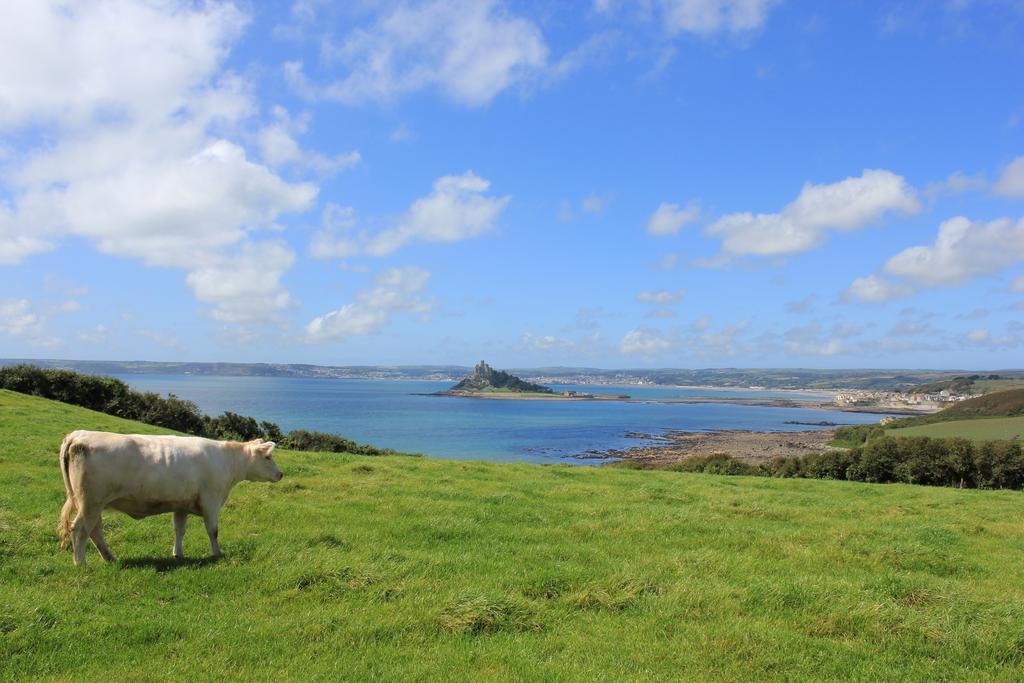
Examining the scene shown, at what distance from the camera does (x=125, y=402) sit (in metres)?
42.3

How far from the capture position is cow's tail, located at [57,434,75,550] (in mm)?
8297

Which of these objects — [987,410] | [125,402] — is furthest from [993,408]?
[125,402]

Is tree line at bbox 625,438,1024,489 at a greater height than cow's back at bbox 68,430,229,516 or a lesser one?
lesser

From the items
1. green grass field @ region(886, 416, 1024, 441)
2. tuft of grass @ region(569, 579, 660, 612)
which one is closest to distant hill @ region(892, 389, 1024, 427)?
green grass field @ region(886, 416, 1024, 441)

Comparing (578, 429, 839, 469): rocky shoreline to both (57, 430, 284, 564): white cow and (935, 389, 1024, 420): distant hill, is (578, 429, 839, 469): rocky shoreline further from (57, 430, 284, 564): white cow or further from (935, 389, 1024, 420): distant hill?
(57, 430, 284, 564): white cow

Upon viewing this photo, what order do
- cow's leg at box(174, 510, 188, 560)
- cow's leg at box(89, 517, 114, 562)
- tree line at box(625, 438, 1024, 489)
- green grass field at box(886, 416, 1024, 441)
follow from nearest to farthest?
1. cow's leg at box(89, 517, 114, 562)
2. cow's leg at box(174, 510, 188, 560)
3. tree line at box(625, 438, 1024, 489)
4. green grass field at box(886, 416, 1024, 441)

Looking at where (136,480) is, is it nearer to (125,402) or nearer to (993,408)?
(125,402)

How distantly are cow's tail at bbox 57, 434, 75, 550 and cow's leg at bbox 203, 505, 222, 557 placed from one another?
1721mm

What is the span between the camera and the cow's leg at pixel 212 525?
903cm

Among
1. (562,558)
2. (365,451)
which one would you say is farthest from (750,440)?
(562,558)

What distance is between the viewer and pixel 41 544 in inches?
352

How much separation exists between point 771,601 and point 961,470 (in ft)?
141

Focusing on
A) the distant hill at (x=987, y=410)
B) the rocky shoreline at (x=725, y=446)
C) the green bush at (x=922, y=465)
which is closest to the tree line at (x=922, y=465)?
the green bush at (x=922, y=465)

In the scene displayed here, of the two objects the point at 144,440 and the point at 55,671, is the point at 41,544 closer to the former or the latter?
the point at 144,440
